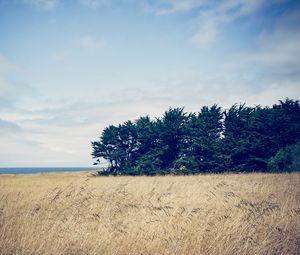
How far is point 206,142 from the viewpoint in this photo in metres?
27.0

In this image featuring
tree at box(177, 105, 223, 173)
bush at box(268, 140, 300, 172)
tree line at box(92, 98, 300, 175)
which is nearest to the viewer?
bush at box(268, 140, 300, 172)

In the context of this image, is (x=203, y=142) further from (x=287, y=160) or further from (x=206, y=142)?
(x=287, y=160)

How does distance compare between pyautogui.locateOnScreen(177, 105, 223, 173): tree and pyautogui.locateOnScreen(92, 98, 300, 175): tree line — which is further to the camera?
pyautogui.locateOnScreen(177, 105, 223, 173): tree

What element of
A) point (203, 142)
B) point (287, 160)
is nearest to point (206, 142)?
point (203, 142)

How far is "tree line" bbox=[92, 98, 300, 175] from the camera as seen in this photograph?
2369 centimetres

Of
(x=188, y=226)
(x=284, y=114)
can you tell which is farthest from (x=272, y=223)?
(x=284, y=114)

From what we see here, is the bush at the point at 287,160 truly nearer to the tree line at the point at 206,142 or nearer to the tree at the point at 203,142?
the tree line at the point at 206,142

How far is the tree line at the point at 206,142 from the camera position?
2369 cm

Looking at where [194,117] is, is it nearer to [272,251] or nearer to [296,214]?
[296,214]

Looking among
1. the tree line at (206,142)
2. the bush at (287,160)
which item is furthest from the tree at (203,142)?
the bush at (287,160)

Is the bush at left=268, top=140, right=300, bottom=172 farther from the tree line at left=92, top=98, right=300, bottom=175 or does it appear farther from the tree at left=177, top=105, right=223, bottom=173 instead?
the tree at left=177, top=105, right=223, bottom=173

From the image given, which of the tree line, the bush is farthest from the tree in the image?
the bush

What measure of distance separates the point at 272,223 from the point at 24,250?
488 cm

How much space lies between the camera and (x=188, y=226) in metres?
4.87
